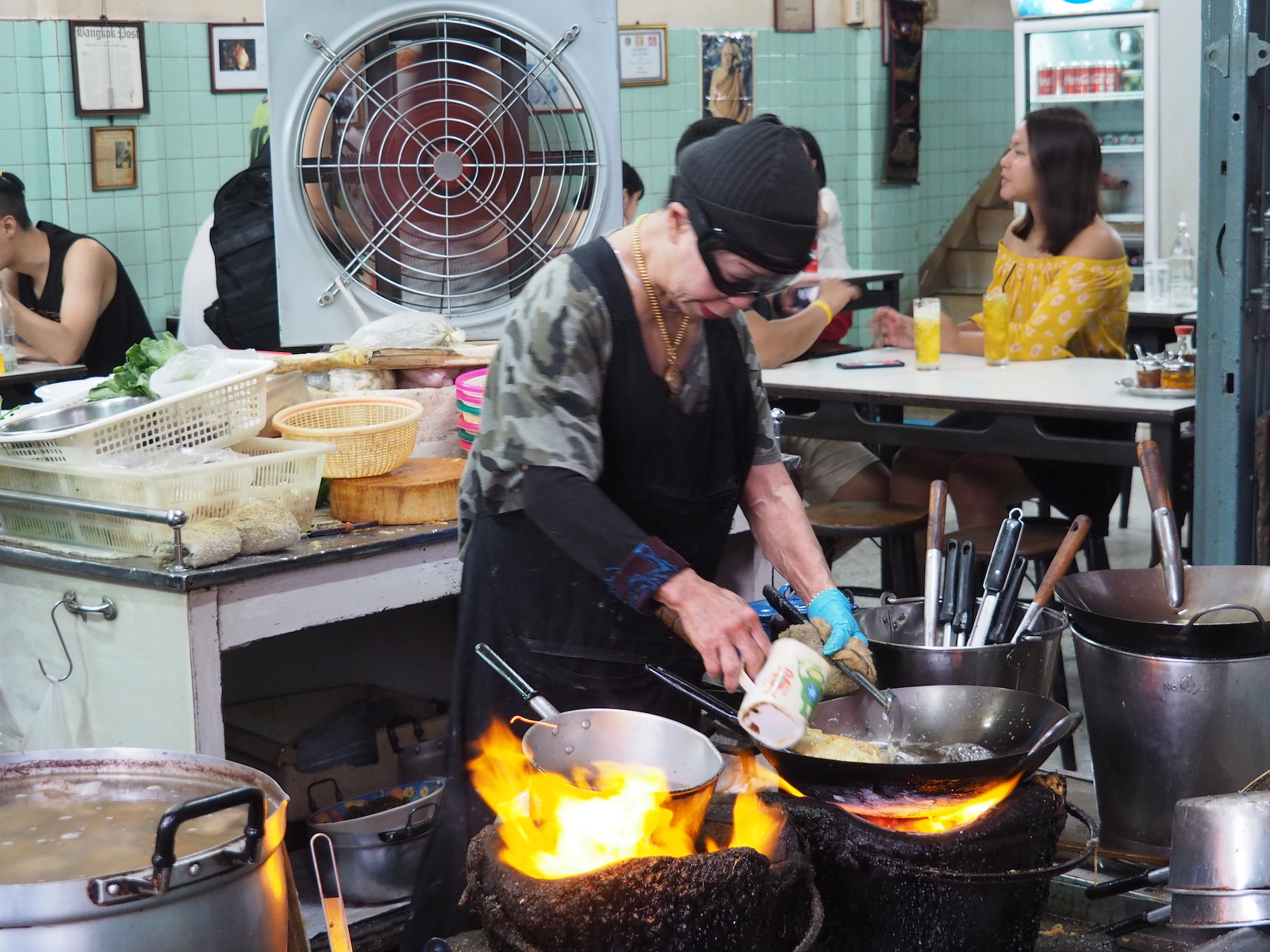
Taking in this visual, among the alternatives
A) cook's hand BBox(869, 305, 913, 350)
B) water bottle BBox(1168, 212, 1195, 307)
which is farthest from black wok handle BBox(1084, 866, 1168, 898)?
water bottle BBox(1168, 212, 1195, 307)

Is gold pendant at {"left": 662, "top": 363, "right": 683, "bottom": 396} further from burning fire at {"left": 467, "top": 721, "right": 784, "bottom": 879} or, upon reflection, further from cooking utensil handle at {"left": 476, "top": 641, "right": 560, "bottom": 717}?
burning fire at {"left": 467, "top": 721, "right": 784, "bottom": 879}

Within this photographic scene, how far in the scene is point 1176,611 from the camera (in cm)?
214

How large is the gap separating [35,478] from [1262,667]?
6.52 feet

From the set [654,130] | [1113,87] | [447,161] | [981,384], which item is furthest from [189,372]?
[1113,87]

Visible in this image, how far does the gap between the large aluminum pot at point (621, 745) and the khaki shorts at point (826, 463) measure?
2985 mm

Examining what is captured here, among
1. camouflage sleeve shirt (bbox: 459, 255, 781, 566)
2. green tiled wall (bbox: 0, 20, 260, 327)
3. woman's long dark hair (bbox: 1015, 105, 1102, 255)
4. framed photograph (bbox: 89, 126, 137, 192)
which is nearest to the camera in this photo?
camouflage sleeve shirt (bbox: 459, 255, 781, 566)

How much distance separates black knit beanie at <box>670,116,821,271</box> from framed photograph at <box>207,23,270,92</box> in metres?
4.48

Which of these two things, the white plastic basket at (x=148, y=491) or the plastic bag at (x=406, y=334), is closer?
the white plastic basket at (x=148, y=491)

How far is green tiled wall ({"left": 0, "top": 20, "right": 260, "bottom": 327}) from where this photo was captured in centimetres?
535

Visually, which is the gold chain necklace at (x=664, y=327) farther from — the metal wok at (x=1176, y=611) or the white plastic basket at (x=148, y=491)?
the white plastic basket at (x=148, y=491)

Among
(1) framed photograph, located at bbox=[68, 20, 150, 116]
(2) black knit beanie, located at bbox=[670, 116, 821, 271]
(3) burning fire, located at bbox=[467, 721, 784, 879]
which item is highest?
(1) framed photograph, located at bbox=[68, 20, 150, 116]

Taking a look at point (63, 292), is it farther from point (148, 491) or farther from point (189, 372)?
point (148, 491)

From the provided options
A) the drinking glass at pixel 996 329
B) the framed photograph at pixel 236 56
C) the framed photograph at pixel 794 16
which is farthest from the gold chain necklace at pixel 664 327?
the framed photograph at pixel 794 16

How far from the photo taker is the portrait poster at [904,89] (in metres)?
8.23
